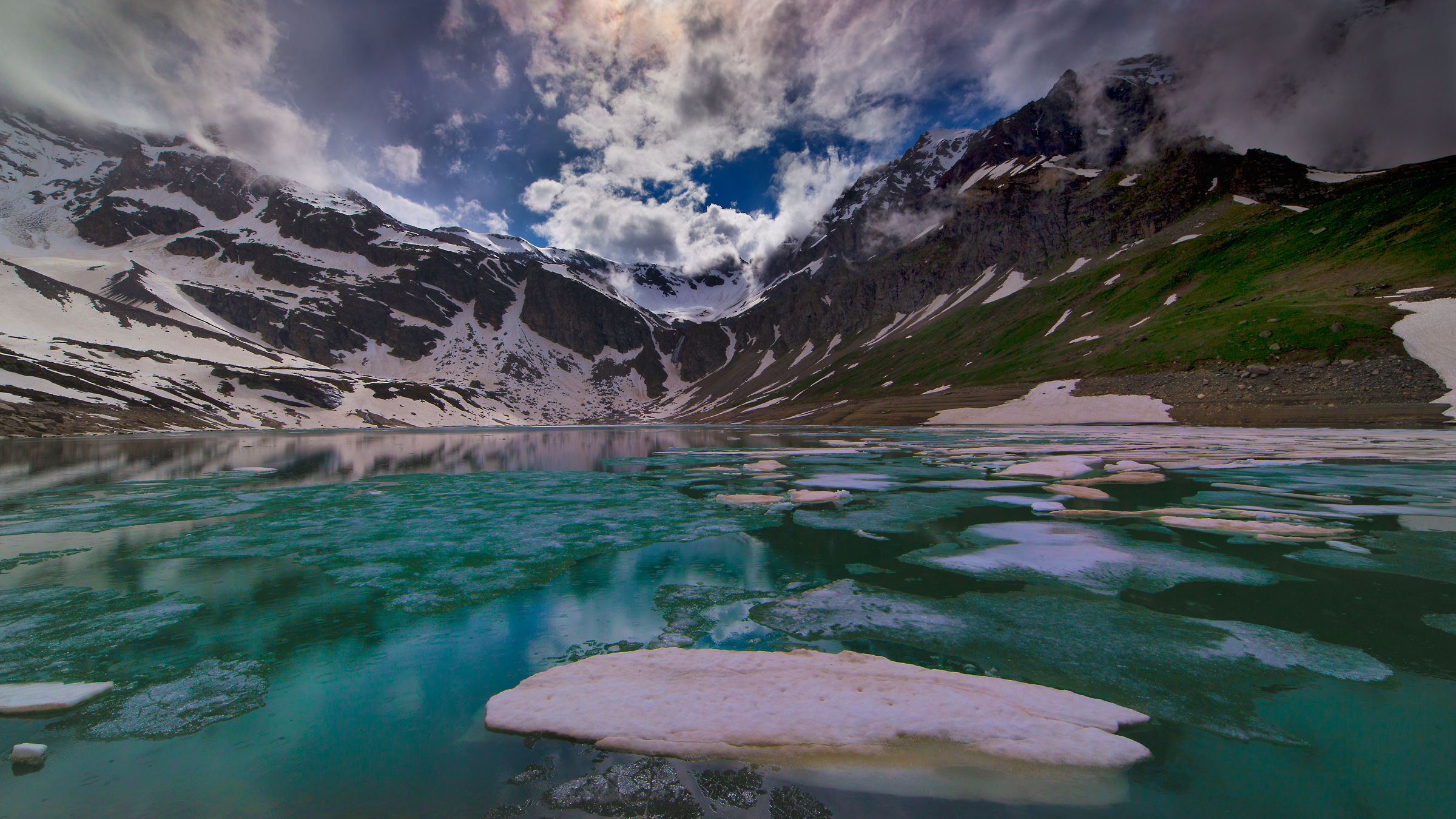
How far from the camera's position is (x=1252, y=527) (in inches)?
485

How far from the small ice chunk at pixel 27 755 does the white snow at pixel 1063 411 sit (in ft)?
226

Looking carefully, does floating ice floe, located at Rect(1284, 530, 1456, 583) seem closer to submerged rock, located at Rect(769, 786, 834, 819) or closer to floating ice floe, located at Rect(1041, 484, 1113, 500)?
floating ice floe, located at Rect(1041, 484, 1113, 500)

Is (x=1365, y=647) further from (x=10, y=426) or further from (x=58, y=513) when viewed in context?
(x=10, y=426)

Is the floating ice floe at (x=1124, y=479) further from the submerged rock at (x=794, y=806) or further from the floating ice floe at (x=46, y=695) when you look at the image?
the floating ice floe at (x=46, y=695)

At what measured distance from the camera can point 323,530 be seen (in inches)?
572

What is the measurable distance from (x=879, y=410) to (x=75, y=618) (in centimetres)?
8271

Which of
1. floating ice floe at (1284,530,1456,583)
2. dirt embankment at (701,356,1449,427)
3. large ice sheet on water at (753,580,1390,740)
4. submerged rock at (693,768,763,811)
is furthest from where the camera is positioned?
dirt embankment at (701,356,1449,427)

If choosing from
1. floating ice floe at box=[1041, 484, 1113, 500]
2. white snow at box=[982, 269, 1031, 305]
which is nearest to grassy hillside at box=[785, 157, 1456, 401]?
white snow at box=[982, 269, 1031, 305]

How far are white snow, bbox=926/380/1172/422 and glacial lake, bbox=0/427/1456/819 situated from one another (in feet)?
134

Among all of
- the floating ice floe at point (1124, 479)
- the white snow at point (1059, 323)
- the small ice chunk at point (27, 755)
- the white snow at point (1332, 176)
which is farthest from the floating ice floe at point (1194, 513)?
the white snow at point (1332, 176)

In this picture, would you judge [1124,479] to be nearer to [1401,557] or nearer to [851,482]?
[851,482]

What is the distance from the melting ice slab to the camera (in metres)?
4.53

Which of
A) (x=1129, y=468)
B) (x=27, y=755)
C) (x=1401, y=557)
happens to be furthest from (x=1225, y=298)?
(x=27, y=755)

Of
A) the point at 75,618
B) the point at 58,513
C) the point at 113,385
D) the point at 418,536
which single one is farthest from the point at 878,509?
the point at 113,385
